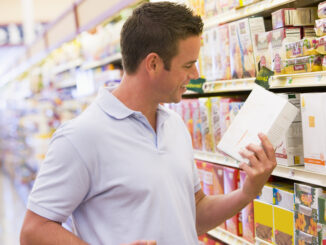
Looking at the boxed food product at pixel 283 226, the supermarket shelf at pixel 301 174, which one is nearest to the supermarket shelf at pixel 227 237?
the boxed food product at pixel 283 226

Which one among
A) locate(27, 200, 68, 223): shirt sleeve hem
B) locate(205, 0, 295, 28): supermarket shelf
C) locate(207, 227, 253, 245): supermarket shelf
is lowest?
locate(207, 227, 253, 245): supermarket shelf

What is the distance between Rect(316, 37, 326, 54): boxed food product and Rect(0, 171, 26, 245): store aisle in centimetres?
504

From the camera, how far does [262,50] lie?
89.6 inches

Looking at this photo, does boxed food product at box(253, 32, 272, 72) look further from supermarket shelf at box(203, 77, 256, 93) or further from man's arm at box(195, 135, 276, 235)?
man's arm at box(195, 135, 276, 235)

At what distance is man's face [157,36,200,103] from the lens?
1.61 metres

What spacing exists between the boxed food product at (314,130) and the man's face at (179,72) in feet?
→ 1.98

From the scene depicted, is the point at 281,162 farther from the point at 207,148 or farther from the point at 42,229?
the point at 42,229

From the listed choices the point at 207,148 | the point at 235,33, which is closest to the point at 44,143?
the point at 207,148

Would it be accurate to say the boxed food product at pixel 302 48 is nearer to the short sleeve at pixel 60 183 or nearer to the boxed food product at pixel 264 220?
the boxed food product at pixel 264 220

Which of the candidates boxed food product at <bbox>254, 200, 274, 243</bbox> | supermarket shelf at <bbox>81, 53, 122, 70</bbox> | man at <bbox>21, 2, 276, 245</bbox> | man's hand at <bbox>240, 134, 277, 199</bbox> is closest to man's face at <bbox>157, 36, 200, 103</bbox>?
man at <bbox>21, 2, 276, 245</bbox>

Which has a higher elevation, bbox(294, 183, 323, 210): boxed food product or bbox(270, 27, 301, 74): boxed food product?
bbox(270, 27, 301, 74): boxed food product

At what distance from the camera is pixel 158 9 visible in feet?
5.22

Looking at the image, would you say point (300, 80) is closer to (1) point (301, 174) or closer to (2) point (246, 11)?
(1) point (301, 174)

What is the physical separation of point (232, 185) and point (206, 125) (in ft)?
1.46
